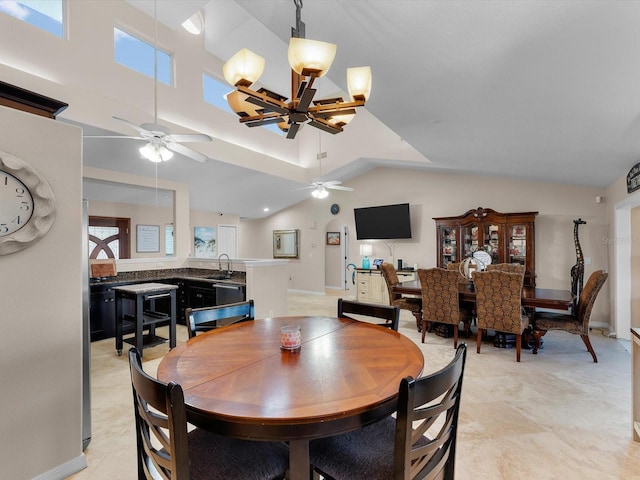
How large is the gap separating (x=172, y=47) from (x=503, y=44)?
16.5 feet

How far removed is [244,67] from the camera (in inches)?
75.5

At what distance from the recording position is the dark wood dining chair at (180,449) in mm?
960

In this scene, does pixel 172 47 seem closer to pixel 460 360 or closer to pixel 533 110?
pixel 533 110

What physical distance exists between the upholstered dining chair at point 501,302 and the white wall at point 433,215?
2374 millimetres

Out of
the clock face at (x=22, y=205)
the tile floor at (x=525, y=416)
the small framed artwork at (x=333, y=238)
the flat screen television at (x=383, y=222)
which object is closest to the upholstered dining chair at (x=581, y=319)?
the tile floor at (x=525, y=416)

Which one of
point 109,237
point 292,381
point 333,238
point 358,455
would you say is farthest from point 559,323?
point 109,237

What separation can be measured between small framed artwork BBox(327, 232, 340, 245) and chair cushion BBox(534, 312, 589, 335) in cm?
516

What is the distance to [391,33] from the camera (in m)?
2.05

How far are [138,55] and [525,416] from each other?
6.24 metres

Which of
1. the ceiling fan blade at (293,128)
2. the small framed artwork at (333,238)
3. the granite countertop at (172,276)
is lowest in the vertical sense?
the granite countertop at (172,276)

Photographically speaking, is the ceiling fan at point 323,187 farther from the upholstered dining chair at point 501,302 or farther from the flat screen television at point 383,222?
the upholstered dining chair at point 501,302

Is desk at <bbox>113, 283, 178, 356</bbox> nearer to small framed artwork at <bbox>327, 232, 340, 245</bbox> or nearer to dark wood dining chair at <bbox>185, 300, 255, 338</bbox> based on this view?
dark wood dining chair at <bbox>185, 300, 255, 338</bbox>

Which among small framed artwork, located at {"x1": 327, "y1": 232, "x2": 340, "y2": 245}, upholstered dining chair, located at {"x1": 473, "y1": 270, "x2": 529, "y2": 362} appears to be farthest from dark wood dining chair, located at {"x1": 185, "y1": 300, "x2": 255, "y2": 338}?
small framed artwork, located at {"x1": 327, "y1": 232, "x2": 340, "y2": 245}

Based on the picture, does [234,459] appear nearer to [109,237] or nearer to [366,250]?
[366,250]
